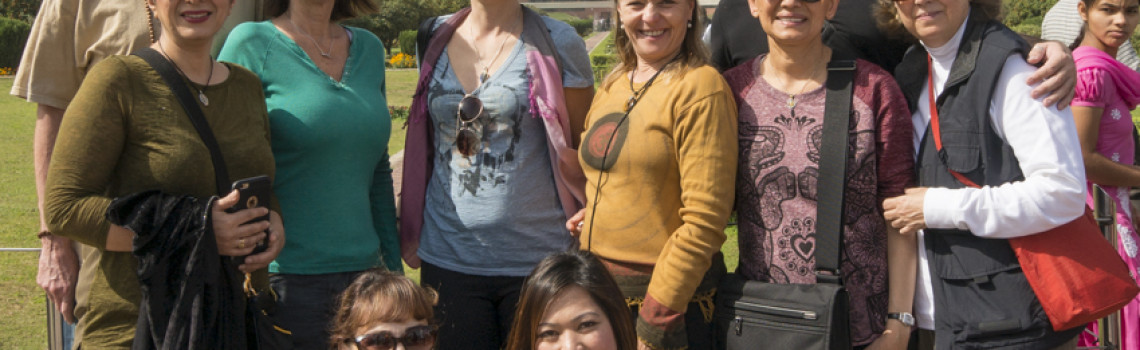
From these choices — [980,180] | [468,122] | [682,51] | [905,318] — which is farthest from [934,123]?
[468,122]

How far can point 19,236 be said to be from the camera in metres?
9.05

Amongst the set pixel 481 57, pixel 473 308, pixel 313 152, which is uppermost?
pixel 481 57

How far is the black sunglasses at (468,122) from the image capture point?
3.69m

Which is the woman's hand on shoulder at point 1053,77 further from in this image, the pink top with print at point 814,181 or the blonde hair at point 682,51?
the blonde hair at point 682,51

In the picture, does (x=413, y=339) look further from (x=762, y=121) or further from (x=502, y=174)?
(x=762, y=121)

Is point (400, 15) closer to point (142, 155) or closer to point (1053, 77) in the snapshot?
point (142, 155)

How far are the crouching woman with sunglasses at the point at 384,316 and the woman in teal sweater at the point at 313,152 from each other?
196 mm

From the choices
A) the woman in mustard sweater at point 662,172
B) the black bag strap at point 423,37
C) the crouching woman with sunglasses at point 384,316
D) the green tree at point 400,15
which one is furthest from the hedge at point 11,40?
the woman in mustard sweater at point 662,172

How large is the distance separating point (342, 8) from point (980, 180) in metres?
2.45

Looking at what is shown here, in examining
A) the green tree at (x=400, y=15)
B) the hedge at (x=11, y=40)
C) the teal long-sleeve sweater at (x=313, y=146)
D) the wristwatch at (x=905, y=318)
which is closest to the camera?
the wristwatch at (x=905, y=318)

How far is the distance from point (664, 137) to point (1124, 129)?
3007mm

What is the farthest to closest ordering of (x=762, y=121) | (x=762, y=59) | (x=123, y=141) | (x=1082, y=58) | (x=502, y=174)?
(x=1082, y=58) → (x=502, y=174) → (x=762, y=59) → (x=762, y=121) → (x=123, y=141)

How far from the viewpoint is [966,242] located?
312 centimetres

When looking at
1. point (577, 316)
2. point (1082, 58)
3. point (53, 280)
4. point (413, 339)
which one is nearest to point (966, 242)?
point (577, 316)
